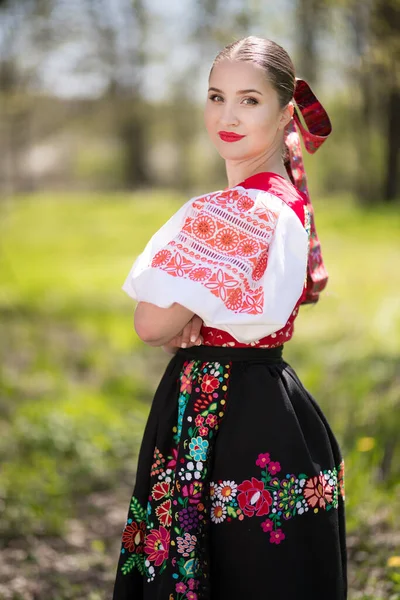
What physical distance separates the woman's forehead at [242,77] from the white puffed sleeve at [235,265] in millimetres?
233

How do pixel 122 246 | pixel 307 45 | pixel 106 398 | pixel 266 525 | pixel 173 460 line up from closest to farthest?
1. pixel 266 525
2. pixel 173 460
3. pixel 106 398
4. pixel 307 45
5. pixel 122 246

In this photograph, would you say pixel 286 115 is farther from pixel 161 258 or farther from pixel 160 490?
pixel 160 490

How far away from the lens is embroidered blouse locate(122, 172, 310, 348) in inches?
64.1

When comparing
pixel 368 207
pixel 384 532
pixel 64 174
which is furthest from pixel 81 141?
pixel 384 532

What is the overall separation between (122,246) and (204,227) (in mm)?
8774

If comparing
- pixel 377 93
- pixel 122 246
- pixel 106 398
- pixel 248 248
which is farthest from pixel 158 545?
pixel 122 246

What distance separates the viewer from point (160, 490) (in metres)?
1.84

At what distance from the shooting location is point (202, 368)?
1.80m

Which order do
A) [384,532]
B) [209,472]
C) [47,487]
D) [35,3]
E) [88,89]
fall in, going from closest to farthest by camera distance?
[209,472] < [384,532] < [47,487] < [35,3] < [88,89]

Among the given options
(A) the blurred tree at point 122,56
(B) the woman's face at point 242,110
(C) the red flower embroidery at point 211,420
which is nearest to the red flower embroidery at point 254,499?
(C) the red flower embroidery at point 211,420

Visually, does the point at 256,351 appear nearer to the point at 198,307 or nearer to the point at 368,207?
the point at 198,307

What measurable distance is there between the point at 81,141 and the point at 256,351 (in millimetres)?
12339

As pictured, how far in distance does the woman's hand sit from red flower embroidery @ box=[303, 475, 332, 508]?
1.37 ft

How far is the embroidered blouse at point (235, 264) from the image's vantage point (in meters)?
1.63
